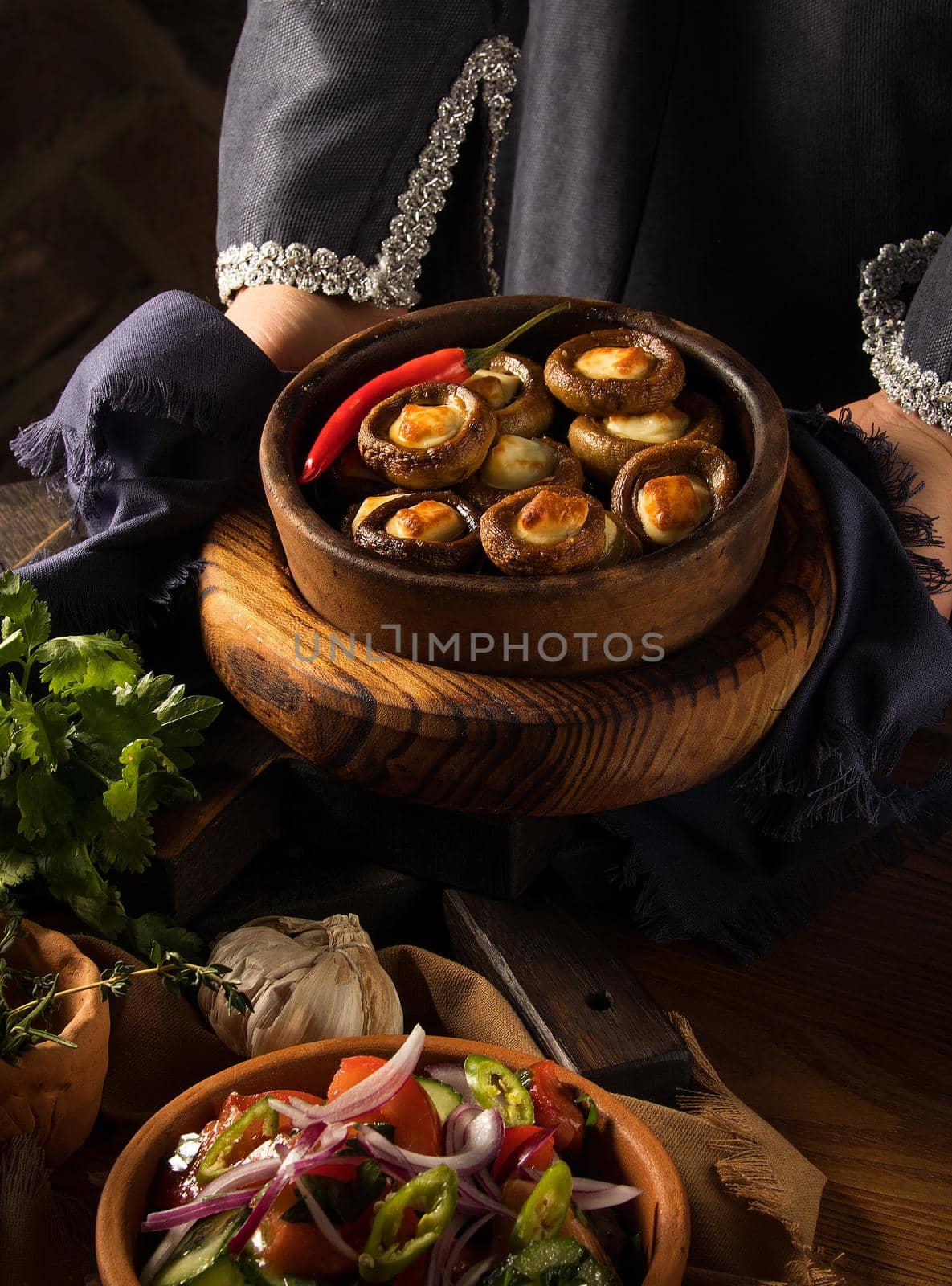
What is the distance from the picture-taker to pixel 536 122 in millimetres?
1741

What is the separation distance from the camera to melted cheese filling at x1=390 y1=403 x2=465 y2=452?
1.13 metres

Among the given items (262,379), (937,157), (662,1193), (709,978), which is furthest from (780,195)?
(662,1193)

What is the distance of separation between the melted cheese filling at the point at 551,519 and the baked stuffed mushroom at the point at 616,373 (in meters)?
0.16

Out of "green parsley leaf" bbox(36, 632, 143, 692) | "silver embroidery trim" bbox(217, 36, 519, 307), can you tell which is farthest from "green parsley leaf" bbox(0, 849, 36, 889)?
"silver embroidery trim" bbox(217, 36, 519, 307)

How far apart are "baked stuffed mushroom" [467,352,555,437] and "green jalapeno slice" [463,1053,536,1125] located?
0.56m

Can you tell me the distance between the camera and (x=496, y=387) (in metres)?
1.21

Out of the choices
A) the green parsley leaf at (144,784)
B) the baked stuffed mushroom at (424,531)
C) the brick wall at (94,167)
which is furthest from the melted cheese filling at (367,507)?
the brick wall at (94,167)

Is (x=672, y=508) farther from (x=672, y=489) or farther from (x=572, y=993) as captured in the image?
(x=572, y=993)

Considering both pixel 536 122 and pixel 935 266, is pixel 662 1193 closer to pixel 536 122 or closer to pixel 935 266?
pixel 935 266

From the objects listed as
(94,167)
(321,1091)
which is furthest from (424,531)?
(94,167)

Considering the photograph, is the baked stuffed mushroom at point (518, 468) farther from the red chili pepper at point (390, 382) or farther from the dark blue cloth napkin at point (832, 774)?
the dark blue cloth napkin at point (832, 774)

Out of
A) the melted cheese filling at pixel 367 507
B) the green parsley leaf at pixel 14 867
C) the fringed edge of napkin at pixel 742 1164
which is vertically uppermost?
the melted cheese filling at pixel 367 507

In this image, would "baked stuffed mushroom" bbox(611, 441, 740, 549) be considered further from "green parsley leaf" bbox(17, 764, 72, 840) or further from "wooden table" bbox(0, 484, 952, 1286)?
"green parsley leaf" bbox(17, 764, 72, 840)

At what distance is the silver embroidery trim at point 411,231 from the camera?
57.2 inches
